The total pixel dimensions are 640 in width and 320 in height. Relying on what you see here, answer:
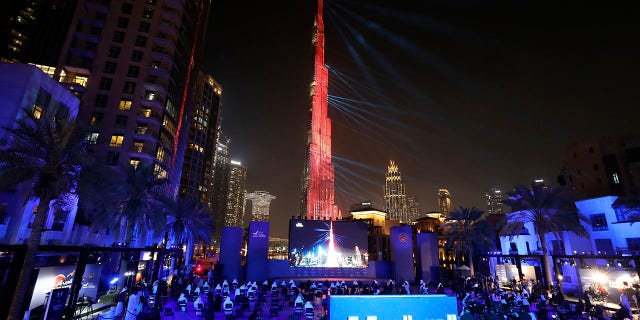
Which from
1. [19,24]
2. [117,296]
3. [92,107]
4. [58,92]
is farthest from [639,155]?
[19,24]

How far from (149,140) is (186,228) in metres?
16.8

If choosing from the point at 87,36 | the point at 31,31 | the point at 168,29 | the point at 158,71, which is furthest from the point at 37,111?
the point at 31,31

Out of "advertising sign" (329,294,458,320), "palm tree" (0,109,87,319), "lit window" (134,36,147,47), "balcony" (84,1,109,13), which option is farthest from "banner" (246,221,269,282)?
"balcony" (84,1,109,13)

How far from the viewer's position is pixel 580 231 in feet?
91.5

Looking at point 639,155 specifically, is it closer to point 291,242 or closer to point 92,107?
point 291,242

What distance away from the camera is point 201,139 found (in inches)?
3529

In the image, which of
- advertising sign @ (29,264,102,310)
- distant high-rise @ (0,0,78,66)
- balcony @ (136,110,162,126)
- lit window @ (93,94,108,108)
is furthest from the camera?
distant high-rise @ (0,0,78,66)

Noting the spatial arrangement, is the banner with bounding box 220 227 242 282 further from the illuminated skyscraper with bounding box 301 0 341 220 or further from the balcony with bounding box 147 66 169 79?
the illuminated skyscraper with bounding box 301 0 341 220

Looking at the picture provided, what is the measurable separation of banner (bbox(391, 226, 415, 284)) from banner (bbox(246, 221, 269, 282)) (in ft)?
46.6

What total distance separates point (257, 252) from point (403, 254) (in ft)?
52.1

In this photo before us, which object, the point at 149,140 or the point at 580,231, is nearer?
the point at 580,231

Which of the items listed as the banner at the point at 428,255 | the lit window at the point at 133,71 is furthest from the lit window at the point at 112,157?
the banner at the point at 428,255

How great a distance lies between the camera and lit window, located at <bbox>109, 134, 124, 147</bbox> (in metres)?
40.4

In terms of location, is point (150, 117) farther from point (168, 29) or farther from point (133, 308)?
point (133, 308)
